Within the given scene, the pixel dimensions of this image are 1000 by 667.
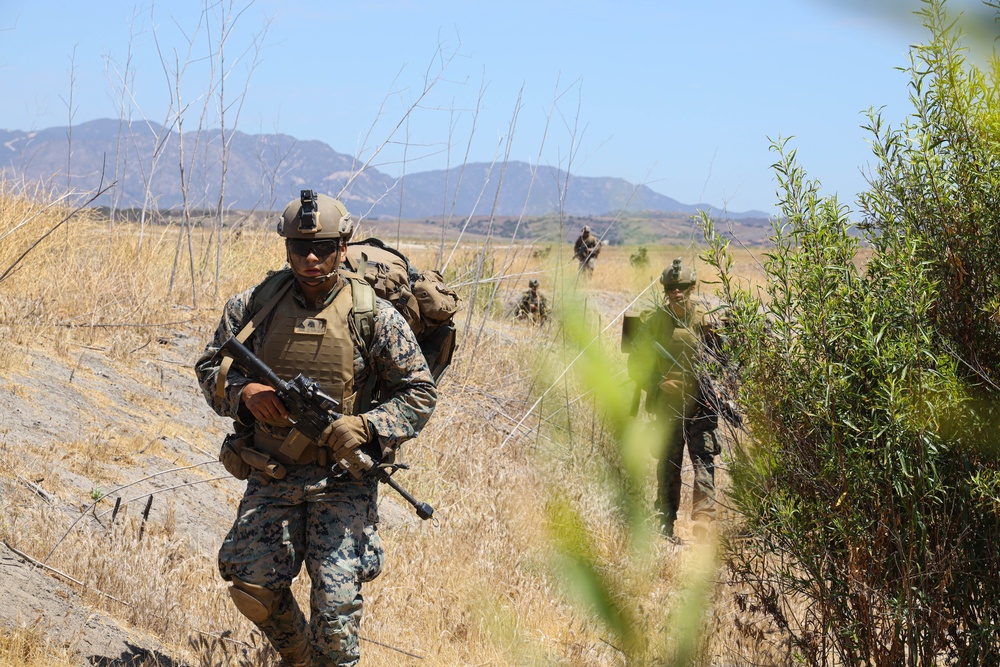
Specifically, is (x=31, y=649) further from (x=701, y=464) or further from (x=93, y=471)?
(x=701, y=464)

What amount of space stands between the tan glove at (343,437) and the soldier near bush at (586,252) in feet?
3.02

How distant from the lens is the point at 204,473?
5949 mm

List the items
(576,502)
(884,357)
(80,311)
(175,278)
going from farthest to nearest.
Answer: (175,278) → (80,311) → (884,357) → (576,502)

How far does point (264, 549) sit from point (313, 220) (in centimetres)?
112

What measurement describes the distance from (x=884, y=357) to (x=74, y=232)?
7.56 m

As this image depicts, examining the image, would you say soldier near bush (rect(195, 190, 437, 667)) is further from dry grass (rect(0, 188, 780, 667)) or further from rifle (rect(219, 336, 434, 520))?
dry grass (rect(0, 188, 780, 667))

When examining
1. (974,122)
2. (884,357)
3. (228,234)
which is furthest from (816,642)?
(228,234)

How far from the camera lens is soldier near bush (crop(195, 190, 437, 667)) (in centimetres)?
343

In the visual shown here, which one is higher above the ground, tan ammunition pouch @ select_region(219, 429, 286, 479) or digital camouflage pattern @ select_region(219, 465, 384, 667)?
tan ammunition pouch @ select_region(219, 429, 286, 479)

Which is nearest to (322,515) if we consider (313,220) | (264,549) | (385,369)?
(264,549)

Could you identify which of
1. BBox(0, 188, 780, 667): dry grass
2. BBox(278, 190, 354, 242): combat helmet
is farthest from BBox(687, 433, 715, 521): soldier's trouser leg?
BBox(278, 190, 354, 242): combat helmet

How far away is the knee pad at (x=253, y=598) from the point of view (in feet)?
11.2

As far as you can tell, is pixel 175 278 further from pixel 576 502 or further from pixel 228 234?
pixel 576 502

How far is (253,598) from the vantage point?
3.43 meters
